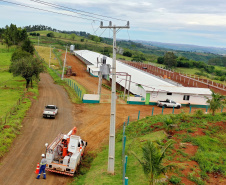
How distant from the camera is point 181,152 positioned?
17.2 metres

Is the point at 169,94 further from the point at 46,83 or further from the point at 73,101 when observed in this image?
the point at 46,83

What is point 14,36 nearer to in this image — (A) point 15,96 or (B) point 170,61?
(A) point 15,96

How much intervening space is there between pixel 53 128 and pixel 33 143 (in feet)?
14.7

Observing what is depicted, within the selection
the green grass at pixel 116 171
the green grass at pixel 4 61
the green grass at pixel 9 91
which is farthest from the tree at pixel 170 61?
the green grass at pixel 116 171

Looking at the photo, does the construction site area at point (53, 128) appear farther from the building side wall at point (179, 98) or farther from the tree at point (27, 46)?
the tree at point (27, 46)

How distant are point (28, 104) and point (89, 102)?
9.21 metres

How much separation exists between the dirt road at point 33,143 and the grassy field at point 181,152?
125 inches

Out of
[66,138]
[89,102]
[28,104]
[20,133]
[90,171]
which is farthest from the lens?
[89,102]

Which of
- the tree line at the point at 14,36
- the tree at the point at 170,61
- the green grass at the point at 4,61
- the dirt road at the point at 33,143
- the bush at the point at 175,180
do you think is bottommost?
the dirt road at the point at 33,143

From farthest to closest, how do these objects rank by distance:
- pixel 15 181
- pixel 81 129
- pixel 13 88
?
pixel 13 88 < pixel 81 129 < pixel 15 181

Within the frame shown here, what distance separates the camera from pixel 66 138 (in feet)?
62.5

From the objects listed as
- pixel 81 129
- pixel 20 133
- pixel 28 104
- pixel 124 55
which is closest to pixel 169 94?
pixel 81 129

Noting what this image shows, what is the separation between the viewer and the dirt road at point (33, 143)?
633 inches

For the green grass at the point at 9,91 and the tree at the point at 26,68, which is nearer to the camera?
the green grass at the point at 9,91
